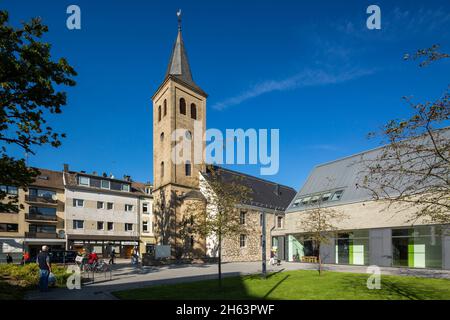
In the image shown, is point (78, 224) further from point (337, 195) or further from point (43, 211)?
point (337, 195)

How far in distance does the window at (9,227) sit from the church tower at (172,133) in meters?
18.8

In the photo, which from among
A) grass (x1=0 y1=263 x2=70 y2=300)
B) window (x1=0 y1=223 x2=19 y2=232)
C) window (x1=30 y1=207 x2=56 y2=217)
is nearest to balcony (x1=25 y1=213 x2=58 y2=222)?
window (x1=30 y1=207 x2=56 y2=217)

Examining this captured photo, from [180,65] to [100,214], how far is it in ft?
80.0

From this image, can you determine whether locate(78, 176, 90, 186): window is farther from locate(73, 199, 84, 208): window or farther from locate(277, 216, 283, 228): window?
locate(277, 216, 283, 228): window

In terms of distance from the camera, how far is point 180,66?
42.2 m

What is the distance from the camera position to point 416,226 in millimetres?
22500

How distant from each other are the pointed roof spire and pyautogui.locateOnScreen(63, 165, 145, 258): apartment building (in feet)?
65.8

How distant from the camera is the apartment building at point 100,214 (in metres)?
45.2

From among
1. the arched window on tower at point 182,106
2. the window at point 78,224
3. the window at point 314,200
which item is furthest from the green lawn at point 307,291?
the window at point 78,224

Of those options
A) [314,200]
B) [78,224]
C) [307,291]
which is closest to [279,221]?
[314,200]

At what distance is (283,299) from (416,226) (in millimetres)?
16206

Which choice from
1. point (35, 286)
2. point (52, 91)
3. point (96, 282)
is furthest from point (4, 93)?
point (96, 282)

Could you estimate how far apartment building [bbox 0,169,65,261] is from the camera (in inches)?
1617
